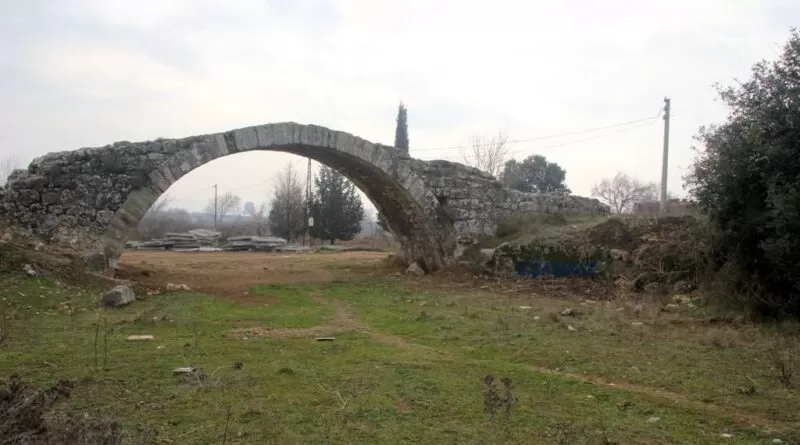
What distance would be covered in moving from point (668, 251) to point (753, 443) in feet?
27.9

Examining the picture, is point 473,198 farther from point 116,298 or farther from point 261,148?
point 116,298

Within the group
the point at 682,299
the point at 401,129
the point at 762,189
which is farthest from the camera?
the point at 401,129

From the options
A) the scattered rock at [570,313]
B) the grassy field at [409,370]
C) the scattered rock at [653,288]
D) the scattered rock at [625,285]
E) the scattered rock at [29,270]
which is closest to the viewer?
the grassy field at [409,370]

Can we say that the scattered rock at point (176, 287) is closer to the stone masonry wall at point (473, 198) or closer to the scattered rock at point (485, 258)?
the stone masonry wall at point (473, 198)

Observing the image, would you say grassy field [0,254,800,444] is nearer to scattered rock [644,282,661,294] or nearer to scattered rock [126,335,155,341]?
scattered rock [126,335,155,341]

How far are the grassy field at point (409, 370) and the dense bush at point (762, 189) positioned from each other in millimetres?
713

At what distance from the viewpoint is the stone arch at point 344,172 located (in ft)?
37.3

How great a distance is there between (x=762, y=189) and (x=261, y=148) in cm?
894

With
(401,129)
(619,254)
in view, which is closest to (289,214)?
(401,129)

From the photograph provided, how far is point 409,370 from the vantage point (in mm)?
5324

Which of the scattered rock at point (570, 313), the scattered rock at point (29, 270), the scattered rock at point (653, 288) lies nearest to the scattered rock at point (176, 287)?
the scattered rock at point (29, 270)

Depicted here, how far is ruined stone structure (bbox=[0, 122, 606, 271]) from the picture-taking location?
10.9 m

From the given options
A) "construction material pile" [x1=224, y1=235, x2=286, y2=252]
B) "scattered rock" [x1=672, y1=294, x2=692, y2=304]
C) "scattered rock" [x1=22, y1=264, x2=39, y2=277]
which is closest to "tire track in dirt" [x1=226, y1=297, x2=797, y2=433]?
"scattered rock" [x1=22, y1=264, x2=39, y2=277]

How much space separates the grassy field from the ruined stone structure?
233 centimetres
